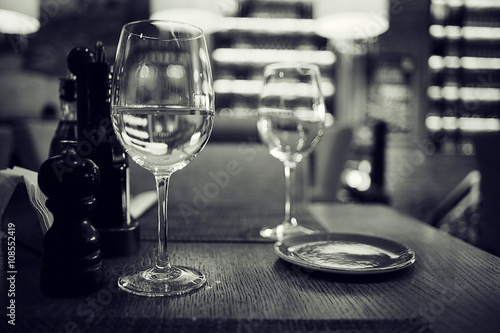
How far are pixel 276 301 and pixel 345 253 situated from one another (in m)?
0.17

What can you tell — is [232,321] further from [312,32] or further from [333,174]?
[312,32]

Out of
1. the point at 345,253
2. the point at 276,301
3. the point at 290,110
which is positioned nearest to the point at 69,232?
the point at 276,301

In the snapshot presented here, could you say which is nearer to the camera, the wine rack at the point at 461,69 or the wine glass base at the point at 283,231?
the wine glass base at the point at 283,231

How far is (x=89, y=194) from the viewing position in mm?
408

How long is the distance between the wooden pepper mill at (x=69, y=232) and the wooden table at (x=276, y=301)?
0.01 m

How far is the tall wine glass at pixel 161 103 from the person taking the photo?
410 millimetres

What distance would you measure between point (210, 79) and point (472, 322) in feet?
1.05

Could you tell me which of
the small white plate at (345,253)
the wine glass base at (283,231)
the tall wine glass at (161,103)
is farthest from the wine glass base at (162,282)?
the wine glass base at (283,231)

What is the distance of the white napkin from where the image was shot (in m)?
0.46

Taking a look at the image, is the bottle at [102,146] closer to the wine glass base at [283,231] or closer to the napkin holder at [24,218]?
the napkin holder at [24,218]

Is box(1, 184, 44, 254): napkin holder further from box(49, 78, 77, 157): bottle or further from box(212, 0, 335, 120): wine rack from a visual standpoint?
box(212, 0, 335, 120): wine rack

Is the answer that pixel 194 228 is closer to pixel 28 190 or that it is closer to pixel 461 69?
pixel 28 190

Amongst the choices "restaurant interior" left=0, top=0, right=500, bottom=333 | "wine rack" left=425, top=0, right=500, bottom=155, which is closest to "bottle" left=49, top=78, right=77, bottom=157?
"restaurant interior" left=0, top=0, right=500, bottom=333

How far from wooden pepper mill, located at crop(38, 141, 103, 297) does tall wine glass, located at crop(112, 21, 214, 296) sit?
4 cm
